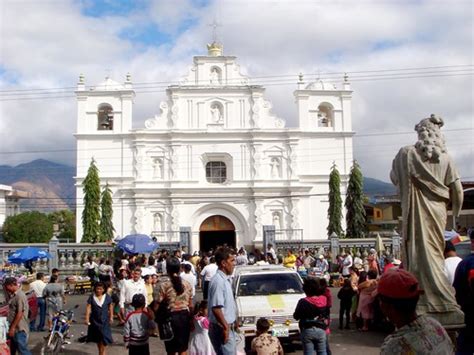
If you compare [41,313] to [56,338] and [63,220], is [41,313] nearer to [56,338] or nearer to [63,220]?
[56,338]

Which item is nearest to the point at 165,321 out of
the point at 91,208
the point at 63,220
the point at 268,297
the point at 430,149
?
the point at 268,297

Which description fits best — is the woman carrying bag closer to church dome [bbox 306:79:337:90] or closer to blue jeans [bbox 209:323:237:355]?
blue jeans [bbox 209:323:237:355]

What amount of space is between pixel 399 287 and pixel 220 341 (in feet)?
12.1

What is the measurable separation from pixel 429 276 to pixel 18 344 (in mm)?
6176

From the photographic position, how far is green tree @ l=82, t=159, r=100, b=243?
33250mm

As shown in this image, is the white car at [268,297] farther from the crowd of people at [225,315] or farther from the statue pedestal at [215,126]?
the statue pedestal at [215,126]

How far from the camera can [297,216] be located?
36938mm

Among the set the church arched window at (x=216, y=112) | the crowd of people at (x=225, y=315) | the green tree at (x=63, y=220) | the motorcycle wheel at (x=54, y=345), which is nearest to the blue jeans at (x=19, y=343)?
the crowd of people at (x=225, y=315)

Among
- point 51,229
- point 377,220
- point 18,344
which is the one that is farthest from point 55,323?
point 51,229


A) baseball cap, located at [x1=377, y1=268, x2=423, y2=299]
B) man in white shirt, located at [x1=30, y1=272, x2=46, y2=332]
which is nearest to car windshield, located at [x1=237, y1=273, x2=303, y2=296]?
man in white shirt, located at [x1=30, y1=272, x2=46, y2=332]

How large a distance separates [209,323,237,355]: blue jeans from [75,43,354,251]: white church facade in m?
29.8

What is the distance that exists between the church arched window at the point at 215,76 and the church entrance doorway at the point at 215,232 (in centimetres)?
912

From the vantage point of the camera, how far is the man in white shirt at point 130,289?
11406mm

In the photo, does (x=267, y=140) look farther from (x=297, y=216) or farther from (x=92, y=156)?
Answer: (x=92, y=156)
